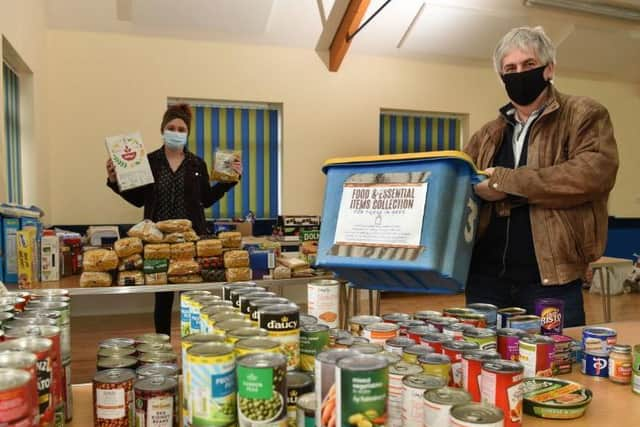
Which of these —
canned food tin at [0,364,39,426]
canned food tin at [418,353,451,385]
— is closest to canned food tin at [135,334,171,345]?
canned food tin at [0,364,39,426]

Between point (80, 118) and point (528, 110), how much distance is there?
186 inches

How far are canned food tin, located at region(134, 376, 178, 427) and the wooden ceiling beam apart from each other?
4.75 meters

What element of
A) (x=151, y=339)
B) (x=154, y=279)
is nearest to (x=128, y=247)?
(x=154, y=279)

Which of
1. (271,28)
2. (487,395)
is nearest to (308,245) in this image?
(487,395)

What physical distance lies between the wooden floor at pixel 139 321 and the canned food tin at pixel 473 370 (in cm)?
283

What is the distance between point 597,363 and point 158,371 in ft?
3.52

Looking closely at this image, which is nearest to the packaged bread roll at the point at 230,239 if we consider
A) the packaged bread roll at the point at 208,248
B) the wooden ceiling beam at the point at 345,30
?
the packaged bread roll at the point at 208,248

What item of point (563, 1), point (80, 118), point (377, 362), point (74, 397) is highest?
point (563, 1)

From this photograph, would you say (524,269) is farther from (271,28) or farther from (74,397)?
(271,28)

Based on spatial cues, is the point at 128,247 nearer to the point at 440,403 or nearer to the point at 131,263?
the point at 131,263

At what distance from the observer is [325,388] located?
0.86 m

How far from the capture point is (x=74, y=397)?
1.26 meters

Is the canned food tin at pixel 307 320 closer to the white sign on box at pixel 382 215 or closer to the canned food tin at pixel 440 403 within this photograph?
the white sign on box at pixel 382 215

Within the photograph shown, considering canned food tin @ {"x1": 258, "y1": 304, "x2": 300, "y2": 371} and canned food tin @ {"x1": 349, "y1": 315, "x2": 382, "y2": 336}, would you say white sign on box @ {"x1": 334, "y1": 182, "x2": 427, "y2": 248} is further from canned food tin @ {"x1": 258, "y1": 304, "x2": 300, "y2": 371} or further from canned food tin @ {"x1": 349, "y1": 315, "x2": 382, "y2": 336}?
canned food tin @ {"x1": 258, "y1": 304, "x2": 300, "y2": 371}
